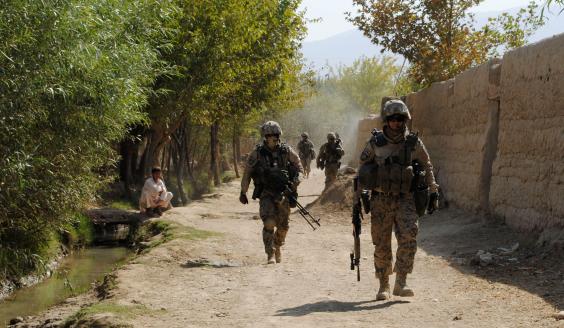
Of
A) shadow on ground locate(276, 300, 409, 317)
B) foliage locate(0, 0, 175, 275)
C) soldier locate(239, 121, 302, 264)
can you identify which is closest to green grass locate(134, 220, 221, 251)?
foliage locate(0, 0, 175, 275)

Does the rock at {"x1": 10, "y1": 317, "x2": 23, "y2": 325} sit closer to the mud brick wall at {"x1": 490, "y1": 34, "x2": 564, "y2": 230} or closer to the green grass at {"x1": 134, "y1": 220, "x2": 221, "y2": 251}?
the green grass at {"x1": 134, "y1": 220, "x2": 221, "y2": 251}

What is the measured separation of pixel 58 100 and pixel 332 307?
4.80 metres

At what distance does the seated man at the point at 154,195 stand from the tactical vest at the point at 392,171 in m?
9.32

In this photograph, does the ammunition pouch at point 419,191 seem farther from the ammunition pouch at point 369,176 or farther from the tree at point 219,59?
the tree at point 219,59

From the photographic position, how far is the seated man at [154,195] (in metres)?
16.0

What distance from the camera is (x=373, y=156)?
286 inches

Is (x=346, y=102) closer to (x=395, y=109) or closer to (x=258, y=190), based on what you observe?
(x=258, y=190)

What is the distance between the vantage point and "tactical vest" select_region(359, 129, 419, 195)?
23.1ft

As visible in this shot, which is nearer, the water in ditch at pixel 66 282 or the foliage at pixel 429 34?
the water in ditch at pixel 66 282

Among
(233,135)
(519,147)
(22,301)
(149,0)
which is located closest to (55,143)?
(22,301)

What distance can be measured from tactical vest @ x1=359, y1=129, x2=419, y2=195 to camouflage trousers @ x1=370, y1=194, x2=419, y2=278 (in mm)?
129

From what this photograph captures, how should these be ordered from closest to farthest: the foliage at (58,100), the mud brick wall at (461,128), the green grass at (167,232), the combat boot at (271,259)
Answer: the foliage at (58,100) < the combat boot at (271,259) < the mud brick wall at (461,128) < the green grass at (167,232)

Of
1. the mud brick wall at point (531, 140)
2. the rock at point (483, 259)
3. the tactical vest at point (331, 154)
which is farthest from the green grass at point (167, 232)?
the tactical vest at point (331, 154)

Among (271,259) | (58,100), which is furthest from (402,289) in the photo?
(58,100)
